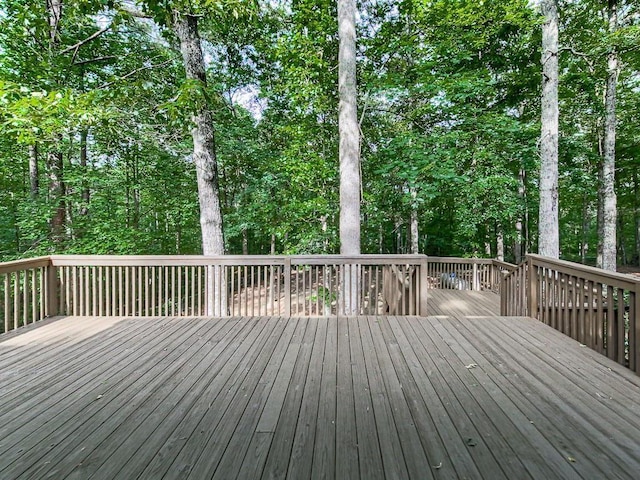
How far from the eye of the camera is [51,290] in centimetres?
393

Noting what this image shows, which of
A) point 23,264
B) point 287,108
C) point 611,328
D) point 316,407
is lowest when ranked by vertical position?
point 316,407

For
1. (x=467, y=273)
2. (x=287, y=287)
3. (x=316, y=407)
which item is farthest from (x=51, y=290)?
(x=467, y=273)

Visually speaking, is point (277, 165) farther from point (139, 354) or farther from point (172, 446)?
point (172, 446)

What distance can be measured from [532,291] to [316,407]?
3365mm

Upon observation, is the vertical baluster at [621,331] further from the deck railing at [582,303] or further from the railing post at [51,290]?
the railing post at [51,290]

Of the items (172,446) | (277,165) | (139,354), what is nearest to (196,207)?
(277,165)

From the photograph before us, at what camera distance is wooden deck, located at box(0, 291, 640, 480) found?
146cm

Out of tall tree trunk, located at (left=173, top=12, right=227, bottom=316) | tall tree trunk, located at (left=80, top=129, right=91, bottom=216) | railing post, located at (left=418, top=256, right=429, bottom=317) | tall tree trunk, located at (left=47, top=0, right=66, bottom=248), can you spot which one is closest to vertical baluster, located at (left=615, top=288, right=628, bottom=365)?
railing post, located at (left=418, top=256, right=429, bottom=317)

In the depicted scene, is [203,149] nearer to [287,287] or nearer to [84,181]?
[287,287]

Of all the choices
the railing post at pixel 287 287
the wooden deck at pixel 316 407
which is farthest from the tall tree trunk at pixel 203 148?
the wooden deck at pixel 316 407

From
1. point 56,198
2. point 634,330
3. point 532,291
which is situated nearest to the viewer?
point 634,330

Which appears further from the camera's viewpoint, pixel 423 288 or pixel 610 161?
pixel 610 161

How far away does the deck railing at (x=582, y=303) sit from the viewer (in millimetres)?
2446

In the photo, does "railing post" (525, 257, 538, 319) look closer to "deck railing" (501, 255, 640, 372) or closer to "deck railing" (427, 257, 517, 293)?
"deck railing" (501, 255, 640, 372)
